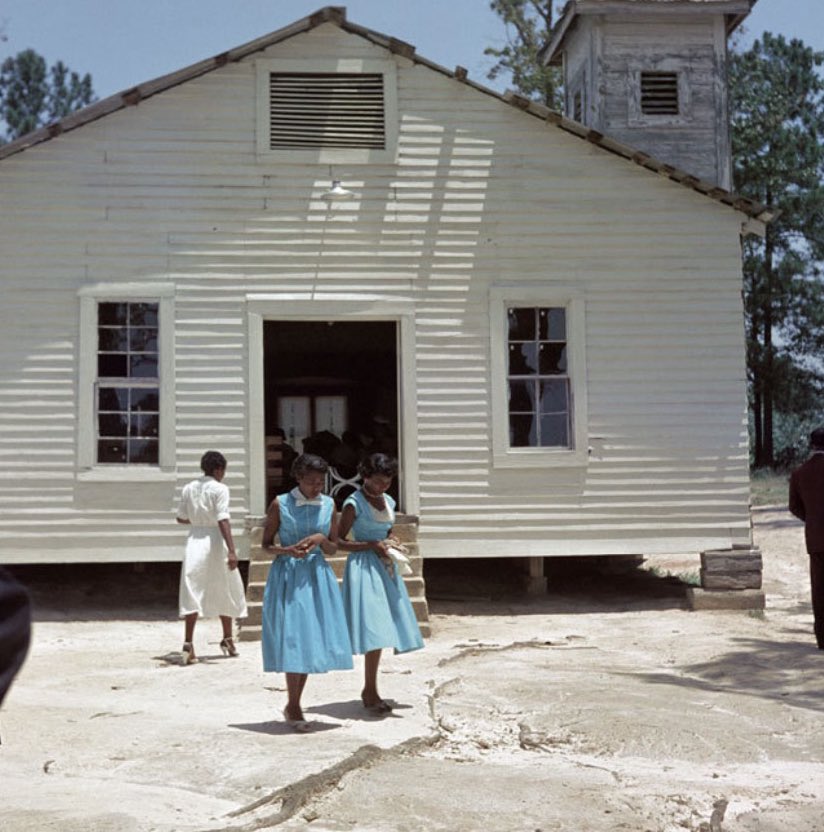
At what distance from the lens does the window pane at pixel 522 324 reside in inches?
575

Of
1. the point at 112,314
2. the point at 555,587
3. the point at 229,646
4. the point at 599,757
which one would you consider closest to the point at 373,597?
the point at 599,757

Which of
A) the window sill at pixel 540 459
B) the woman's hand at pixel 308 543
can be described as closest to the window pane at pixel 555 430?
the window sill at pixel 540 459

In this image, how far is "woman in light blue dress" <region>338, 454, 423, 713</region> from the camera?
8.32 m

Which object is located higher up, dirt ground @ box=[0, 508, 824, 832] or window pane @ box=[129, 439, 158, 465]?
window pane @ box=[129, 439, 158, 465]

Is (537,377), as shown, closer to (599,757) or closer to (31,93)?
(599,757)

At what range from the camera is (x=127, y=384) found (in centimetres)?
1406

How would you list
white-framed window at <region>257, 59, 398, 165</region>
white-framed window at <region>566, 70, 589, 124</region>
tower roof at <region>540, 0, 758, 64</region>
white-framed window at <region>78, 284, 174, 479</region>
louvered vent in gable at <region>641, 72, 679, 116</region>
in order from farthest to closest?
white-framed window at <region>566, 70, 589, 124</region> → louvered vent in gable at <region>641, 72, 679, 116</region> → tower roof at <region>540, 0, 758, 64</region> → white-framed window at <region>257, 59, 398, 165</region> → white-framed window at <region>78, 284, 174, 479</region>

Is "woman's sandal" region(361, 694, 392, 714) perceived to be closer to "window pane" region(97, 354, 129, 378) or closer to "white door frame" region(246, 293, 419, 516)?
"white door frame" region(246, 293, 419, 516)

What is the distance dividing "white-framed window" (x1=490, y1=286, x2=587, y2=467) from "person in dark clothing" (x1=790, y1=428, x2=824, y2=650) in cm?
329

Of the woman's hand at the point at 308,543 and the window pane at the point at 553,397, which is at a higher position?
the window pane at the point at 553,397

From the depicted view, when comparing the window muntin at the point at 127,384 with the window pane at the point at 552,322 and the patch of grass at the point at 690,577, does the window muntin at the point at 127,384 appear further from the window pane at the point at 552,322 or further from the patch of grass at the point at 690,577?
the patch of grass at the point at 690,577

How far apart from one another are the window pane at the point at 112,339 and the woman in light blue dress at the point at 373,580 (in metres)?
6.32

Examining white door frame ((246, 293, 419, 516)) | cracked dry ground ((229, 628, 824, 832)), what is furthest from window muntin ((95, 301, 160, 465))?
cracked dry ground ((229, 628, 824, 832))

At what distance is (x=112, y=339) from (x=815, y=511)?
7.43 m
